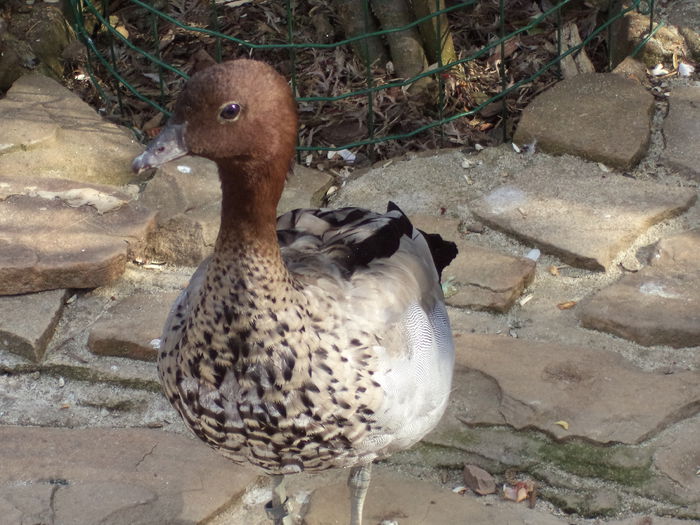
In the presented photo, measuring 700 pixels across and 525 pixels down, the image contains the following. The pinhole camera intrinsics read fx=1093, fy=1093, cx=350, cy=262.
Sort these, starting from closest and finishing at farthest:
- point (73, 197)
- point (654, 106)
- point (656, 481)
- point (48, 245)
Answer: point (656, 481)
point (48, 245)
point (73, 197)
point (654, 106)

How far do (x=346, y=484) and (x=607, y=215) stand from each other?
1.52 meters

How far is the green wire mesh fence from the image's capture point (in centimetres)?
480

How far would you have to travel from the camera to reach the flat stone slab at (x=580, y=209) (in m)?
3.99

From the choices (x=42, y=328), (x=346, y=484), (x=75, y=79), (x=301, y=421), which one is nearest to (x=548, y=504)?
(x=346, y=484)

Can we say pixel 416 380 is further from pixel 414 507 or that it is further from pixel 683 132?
pixel 683 132

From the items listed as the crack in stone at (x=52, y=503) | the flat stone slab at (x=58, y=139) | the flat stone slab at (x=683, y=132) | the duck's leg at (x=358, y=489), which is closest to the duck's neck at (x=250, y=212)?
the duck's leg at (x=358, y=489)

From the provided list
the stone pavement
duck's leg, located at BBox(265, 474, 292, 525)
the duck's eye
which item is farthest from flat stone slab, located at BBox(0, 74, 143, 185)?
the duck's eye

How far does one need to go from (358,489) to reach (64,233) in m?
1.60

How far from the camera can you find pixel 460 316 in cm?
379

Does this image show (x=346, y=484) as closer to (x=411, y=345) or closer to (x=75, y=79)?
(x=411, y=345)

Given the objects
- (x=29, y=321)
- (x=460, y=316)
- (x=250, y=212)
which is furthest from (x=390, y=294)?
(x=29, y=321)

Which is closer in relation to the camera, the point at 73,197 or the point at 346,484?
the point at 346,484

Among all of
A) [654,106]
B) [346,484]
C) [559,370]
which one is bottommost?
[346,484]

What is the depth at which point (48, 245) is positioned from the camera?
391 cm
